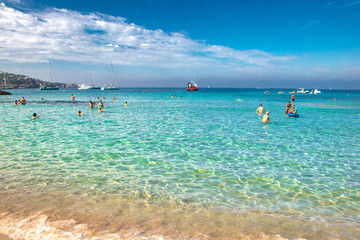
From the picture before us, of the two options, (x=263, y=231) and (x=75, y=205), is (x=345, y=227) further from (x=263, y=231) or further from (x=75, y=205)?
(x=75, y=205)

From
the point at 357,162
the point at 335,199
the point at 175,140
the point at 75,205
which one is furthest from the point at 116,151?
the point at 357,162

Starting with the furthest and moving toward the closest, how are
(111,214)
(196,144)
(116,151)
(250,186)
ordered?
(196,144)
(116,151)
(250,186)
(111,214)

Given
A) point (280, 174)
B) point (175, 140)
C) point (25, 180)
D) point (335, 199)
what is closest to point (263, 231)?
point (335, 199)

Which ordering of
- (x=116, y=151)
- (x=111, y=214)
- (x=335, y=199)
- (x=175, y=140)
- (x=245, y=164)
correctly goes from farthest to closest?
(x=175, y=140)
(x=116, y=151)
(x=245, y=164)
(x=335, y=199)
(x=111, y=214)

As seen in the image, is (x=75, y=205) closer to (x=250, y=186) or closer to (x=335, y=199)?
(x=250, y=186)

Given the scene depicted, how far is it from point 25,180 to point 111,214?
457 cm

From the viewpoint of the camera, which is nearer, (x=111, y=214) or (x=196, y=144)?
(x=111, y=214)

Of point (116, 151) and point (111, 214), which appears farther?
point (116, 151)

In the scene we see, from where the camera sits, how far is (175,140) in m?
16.3

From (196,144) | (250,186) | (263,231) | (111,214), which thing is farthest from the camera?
(196,144)

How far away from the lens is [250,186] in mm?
8703

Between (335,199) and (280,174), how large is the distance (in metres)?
2.39

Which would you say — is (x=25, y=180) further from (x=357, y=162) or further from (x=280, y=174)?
(x=357, y=162)

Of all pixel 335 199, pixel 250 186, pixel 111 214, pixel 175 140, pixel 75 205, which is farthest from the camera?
pixel 175 140
